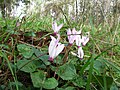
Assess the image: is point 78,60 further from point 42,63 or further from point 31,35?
point 31,35

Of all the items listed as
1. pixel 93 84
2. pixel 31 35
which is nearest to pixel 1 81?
pixel 93 84

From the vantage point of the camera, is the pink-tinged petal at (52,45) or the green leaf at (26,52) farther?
the green leaf at (26,52)

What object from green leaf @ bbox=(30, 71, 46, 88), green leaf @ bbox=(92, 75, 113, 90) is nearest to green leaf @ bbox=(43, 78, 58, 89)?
green leaf @ bbox=(30, 71, 46, 88)

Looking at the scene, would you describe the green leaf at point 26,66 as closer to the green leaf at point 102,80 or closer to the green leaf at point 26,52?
the green leaf at point 26,52

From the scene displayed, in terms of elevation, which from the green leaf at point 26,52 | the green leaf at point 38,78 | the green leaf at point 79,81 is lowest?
the green leaf at point 79,81

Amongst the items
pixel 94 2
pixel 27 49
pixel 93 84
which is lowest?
pixel 93 84

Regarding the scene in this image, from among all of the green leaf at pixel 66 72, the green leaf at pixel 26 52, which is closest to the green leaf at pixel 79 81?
the green leaf at pixel 66 72

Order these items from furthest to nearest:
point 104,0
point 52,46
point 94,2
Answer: point 104,0
point 94,2
point 52,46

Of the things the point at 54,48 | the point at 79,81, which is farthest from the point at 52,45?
the point at 79,81
